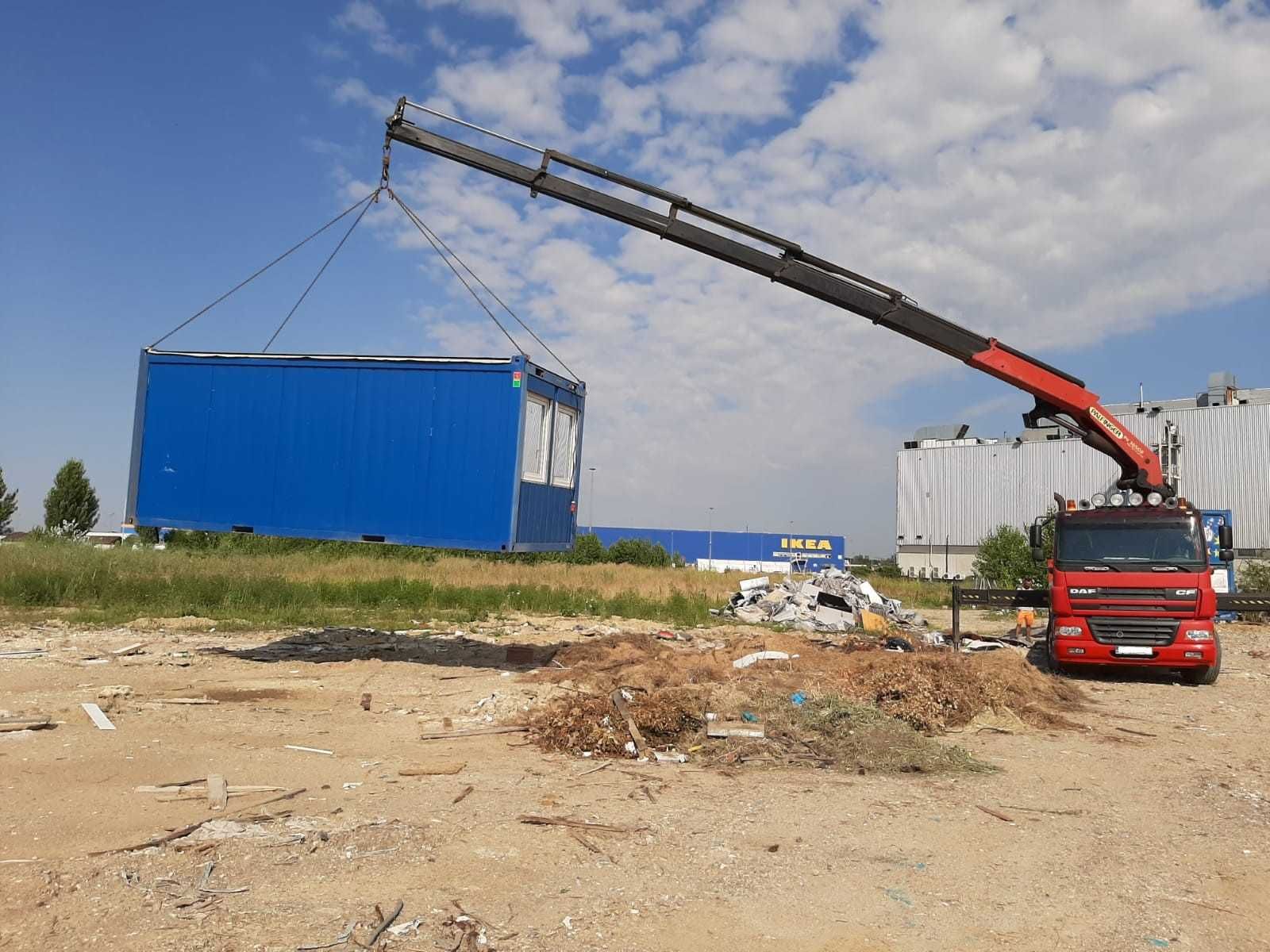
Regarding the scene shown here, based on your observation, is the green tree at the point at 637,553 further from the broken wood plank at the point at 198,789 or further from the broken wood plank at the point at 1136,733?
the broken wood plank at the point at 198,789

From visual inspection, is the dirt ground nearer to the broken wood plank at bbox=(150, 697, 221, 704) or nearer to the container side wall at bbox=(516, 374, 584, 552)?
the broken wood plank at bbox=(150, 697, 221, 704)

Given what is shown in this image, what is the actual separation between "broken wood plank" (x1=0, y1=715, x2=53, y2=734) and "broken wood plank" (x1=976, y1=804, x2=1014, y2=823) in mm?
7902

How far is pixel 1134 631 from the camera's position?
12086 millimetres

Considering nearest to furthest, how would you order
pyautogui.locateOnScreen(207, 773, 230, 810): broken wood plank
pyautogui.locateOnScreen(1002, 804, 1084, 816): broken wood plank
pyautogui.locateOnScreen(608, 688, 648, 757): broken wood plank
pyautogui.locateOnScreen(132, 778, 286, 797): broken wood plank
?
pyautogui.locateOnScreen(207, 773, 230, 810): broken wood plank < pyautogui.locateOnScreen(132, 778, 286, 797): broken wood plank < pyautogui.locateOnScreen(1002, 804, 1084, 816): broken wood plank < pyautogui.locateOnScreen(608, 688, 648, 757): broken wood plank

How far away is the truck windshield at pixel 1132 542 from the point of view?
12281mm

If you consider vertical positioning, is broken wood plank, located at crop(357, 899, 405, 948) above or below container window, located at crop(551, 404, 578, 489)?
below

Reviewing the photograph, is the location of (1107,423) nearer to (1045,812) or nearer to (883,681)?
(883,681)

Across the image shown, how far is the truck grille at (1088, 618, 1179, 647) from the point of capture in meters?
12.0

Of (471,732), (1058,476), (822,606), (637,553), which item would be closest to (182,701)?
(471,732)

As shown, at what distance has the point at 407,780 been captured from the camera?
6773mm

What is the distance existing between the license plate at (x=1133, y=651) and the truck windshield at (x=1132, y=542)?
1200 millimetres

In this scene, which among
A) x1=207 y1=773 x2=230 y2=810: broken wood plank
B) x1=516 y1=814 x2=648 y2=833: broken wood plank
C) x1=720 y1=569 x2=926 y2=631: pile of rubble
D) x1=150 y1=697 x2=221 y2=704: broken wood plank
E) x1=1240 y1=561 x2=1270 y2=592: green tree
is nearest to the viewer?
x1=516 y1=814 x2=648 y2=833: broken wood plank

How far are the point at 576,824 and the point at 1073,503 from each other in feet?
35.1

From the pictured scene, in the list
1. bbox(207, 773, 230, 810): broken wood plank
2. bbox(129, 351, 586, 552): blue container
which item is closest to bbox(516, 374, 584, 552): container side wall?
bbox(129, 351, 586, 552): blue container
